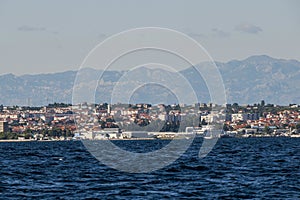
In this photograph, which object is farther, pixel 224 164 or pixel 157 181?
pixel 224 164

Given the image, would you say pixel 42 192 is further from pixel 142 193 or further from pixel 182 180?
pixel 182 180

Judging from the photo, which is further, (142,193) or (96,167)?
(96,167)

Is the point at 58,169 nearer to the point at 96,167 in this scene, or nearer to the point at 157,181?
the point at 96,167

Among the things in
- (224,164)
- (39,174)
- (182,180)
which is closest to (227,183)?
(182,180)

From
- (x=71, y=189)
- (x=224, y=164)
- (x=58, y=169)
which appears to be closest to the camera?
(x=71, y=189)

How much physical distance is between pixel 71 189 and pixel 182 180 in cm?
879

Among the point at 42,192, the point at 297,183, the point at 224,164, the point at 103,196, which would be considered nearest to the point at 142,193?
the point at 103,196

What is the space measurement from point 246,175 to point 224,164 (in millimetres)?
13319

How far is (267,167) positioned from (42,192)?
24183mm

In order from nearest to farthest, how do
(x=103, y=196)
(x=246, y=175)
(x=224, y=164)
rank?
(x=103, y=196) < (x=246, y=175) < (x=224, y=164)

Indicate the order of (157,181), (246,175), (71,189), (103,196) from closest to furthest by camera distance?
(103,196) < (71,189) < (157,181) < (246,175)

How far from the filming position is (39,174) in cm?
6341

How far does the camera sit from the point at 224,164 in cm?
7394

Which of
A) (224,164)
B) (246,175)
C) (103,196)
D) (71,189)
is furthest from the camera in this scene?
(224,164)
